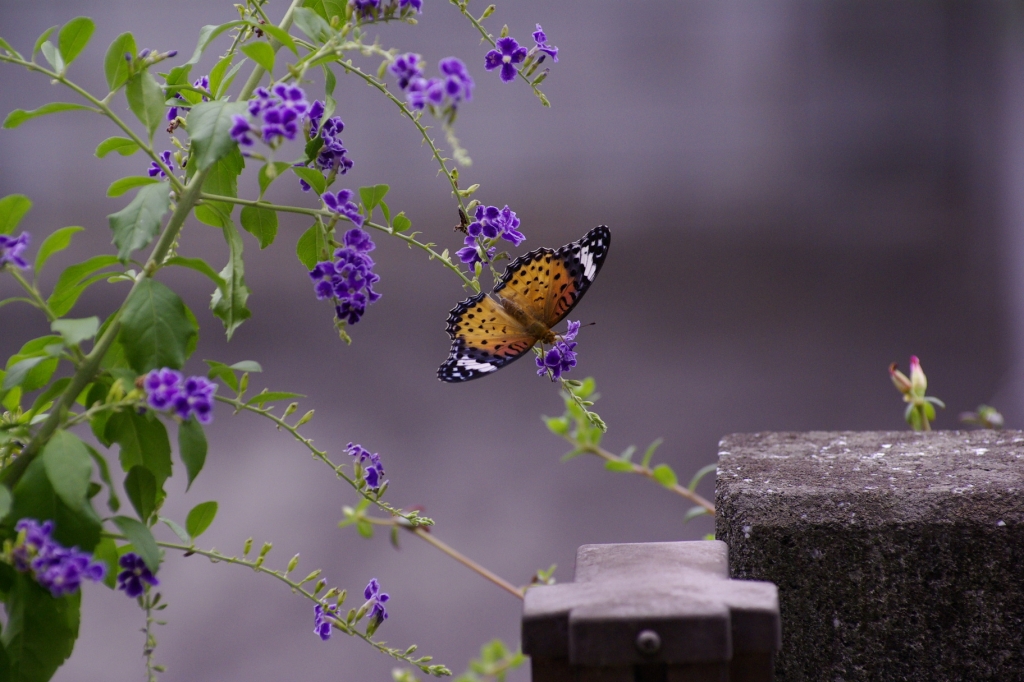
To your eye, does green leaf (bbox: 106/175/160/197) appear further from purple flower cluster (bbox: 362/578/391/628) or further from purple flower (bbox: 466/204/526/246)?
purple flower cluster (bbox: 362/578/391/628)

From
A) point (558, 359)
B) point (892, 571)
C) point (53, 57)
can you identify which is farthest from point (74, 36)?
point (892, 571)

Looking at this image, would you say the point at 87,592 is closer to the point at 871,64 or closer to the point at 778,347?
the point at 778,347

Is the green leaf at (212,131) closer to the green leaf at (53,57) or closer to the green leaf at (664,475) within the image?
the green leaf at (53,57)

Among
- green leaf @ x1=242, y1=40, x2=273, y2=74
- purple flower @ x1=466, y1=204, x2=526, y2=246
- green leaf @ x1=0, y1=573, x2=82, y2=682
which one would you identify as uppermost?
green leaf @ x1=242, y1=40, x2=273, y2=74

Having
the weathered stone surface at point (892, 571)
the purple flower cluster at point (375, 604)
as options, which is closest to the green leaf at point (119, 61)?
the purple flower cluster at point (375, 604)

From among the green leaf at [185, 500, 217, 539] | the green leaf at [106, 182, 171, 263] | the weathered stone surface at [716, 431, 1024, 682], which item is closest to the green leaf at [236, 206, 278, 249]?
the green leaf at [106, 182, 171, 263]

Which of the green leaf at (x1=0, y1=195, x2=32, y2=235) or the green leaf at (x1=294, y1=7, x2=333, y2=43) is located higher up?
the green leaf at (x1=294, y1=7, x2=333, y2=43)

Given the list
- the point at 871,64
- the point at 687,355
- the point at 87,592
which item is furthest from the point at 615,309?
the point at 87,592
